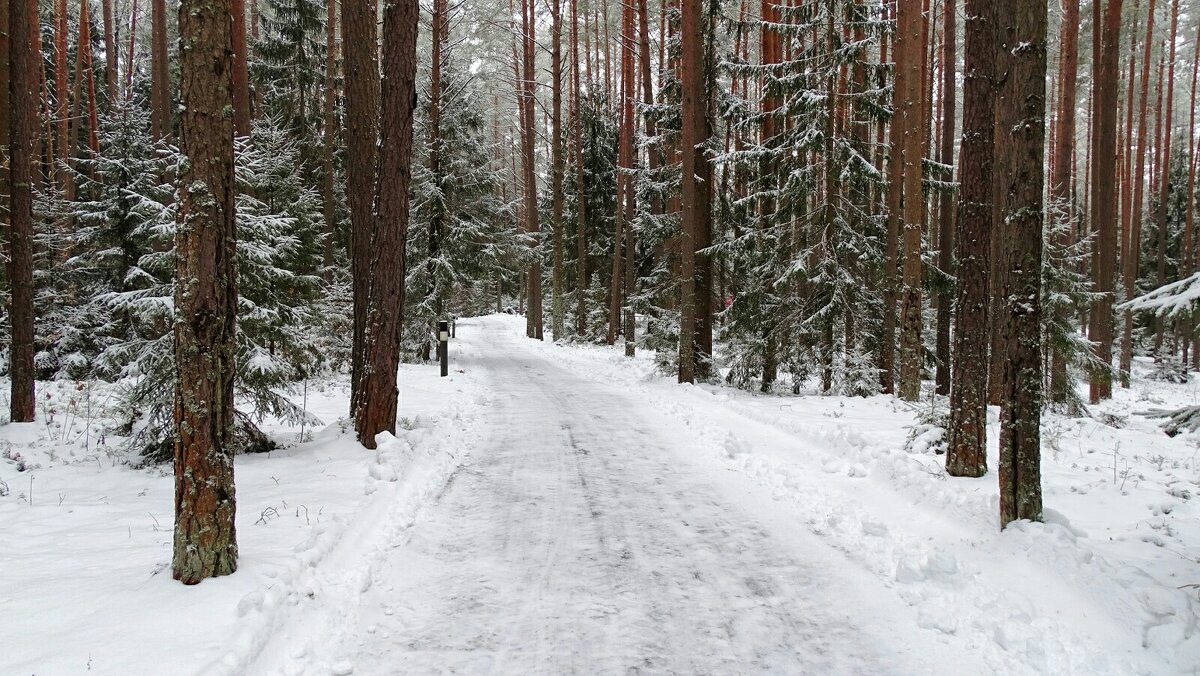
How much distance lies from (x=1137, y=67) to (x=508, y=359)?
32.1 meters

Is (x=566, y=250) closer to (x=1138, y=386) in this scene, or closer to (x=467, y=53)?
(x=467, y=53)

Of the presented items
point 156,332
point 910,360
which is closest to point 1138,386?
point 910,360

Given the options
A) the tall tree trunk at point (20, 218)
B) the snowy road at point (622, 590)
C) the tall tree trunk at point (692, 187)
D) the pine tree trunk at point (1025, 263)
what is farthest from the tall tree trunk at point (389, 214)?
the tall tree trunk at point (692, 187)

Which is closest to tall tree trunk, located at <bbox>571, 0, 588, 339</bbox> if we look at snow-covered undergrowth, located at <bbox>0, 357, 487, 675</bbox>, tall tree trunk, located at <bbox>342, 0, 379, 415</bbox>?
tall tree trunk, located at <bbox>342, 0, 379, 415</bbox>

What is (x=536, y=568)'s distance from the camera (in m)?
4.36

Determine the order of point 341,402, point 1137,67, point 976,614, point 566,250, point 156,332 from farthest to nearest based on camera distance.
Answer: point 566,250 → point 1137,67 → point 341,402 → point 156,332 → point 976,614

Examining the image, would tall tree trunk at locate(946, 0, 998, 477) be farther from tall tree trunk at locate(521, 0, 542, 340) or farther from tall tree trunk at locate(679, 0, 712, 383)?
tall tree trunk at locate(521, 0, 542, 340)

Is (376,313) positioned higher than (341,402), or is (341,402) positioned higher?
(376,313)

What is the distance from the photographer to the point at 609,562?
4.44m

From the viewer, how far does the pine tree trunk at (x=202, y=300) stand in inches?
147

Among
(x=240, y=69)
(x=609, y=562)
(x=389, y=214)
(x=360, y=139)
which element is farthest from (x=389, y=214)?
(x=240, y=69)

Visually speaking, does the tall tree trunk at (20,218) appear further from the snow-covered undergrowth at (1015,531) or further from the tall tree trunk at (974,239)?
the tall tree trunk at (974,239)

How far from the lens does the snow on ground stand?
3242 mm

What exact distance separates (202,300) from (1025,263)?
563 cm
